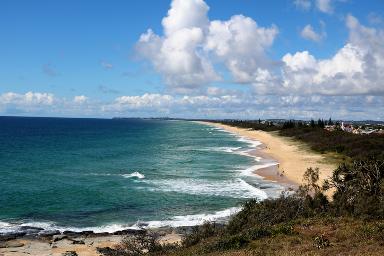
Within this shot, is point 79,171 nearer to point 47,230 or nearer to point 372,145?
point 47,230

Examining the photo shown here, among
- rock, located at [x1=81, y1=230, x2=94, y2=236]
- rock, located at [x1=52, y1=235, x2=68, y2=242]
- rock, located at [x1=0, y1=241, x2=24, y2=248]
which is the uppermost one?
rock, located at [x1=81, y1=230, x2=94, y2=236]

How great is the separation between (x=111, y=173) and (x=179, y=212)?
23922 mm

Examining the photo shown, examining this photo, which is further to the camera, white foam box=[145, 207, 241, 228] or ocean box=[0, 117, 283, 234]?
ocean box=[0, 117, 283, 234]

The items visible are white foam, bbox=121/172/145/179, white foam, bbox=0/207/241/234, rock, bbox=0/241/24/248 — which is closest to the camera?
rock, bbox=0/241/24/248

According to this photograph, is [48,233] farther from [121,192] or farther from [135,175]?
[135,175]

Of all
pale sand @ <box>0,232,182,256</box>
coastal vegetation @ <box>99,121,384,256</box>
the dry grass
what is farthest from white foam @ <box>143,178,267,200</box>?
the dry grass

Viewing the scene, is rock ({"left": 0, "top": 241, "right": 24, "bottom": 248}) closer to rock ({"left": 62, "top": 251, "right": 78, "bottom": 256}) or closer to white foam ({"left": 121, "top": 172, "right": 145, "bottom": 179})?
rock ({"left": 62, "top": 251, "right": 78, "bottom": 256})

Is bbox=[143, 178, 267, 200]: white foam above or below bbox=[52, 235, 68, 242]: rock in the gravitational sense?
above

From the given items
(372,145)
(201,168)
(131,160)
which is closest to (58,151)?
(131,160)

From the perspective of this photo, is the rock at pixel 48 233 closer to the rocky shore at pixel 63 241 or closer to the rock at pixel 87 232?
the rocky shore at pixel 63 241

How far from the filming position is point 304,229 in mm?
19906

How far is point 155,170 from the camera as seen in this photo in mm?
62312

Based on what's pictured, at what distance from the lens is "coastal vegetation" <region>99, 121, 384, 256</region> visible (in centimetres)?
1695

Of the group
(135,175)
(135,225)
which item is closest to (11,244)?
(135,225)
